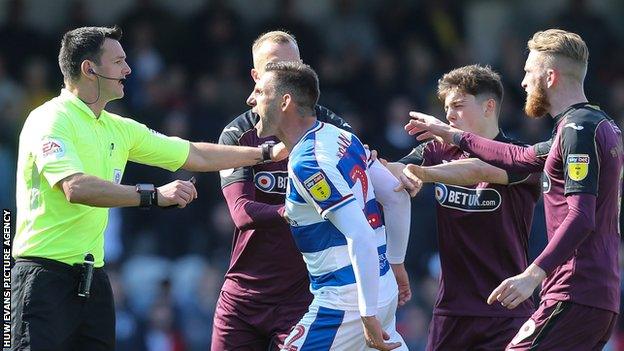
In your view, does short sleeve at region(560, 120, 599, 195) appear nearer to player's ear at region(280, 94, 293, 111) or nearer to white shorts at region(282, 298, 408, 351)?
white shorts at region(282, 298, 408, 351)

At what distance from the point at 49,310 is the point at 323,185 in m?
1.80

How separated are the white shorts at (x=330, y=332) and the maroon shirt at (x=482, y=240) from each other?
1153 mm

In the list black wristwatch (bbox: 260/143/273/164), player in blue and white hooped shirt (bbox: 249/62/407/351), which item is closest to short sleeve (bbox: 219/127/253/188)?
black wristwatch (bbox: 260/143/273/164)

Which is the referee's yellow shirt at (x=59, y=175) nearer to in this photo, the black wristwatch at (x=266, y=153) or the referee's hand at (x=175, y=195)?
the referee's hand at (x=175, y=195)

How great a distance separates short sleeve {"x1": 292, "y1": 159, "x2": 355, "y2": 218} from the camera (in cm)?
614

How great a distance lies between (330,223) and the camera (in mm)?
6336

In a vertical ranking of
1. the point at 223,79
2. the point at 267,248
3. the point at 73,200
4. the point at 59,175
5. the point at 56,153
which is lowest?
the point at 267,248

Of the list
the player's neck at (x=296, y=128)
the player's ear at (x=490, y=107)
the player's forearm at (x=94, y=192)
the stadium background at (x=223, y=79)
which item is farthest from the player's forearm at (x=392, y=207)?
the stadium background at (x=223, y=79)

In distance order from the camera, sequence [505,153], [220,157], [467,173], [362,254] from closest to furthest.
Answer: [362,254] → [505,153] → [467,173] → [220,157]

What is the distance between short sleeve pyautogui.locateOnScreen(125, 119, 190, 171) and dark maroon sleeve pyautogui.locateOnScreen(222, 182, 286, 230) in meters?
0.36

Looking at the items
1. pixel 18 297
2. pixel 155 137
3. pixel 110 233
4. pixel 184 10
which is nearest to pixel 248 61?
pixel 184 10

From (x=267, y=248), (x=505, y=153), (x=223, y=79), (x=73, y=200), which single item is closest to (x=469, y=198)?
(x=505, y=153)

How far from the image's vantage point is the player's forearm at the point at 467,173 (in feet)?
23.6

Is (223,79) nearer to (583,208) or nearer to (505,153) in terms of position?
(505,153)
